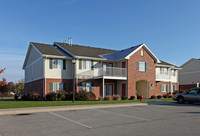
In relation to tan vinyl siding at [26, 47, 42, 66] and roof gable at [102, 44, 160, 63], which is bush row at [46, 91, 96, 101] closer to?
tan vinyl siding at [26, 47, 42, 66]

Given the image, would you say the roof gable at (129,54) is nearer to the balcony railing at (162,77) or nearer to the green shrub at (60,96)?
the balcony railing at (162,77)

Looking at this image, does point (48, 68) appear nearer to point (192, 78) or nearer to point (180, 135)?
point (180, 135)

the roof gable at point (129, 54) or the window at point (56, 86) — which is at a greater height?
the roof gable at point (129, 54)

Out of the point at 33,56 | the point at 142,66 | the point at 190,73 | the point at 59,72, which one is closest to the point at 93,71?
the point at 59,72

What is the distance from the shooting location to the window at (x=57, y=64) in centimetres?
2533

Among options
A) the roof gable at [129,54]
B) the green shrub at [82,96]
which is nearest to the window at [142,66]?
the roof gable at [129,54]

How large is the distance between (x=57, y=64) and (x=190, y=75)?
103ft

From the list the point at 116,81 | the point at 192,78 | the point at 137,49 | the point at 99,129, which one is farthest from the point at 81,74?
the point at 192,78

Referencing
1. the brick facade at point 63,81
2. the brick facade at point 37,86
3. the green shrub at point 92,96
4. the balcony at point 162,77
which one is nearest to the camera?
the green shrub at point 92,96

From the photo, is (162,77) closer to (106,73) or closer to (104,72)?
(106,73)

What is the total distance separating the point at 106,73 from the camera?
2738cm

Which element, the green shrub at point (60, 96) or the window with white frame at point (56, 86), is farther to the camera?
the window with white frame at point (56, 86)

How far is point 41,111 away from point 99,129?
6710 mm

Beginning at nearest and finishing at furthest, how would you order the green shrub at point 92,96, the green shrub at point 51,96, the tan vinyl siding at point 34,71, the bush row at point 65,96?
the green shrub at point 51,96 → the bush row at point 65,96 → the green shrub at point 92,96 → the tan vinyl siding at point 34,71
